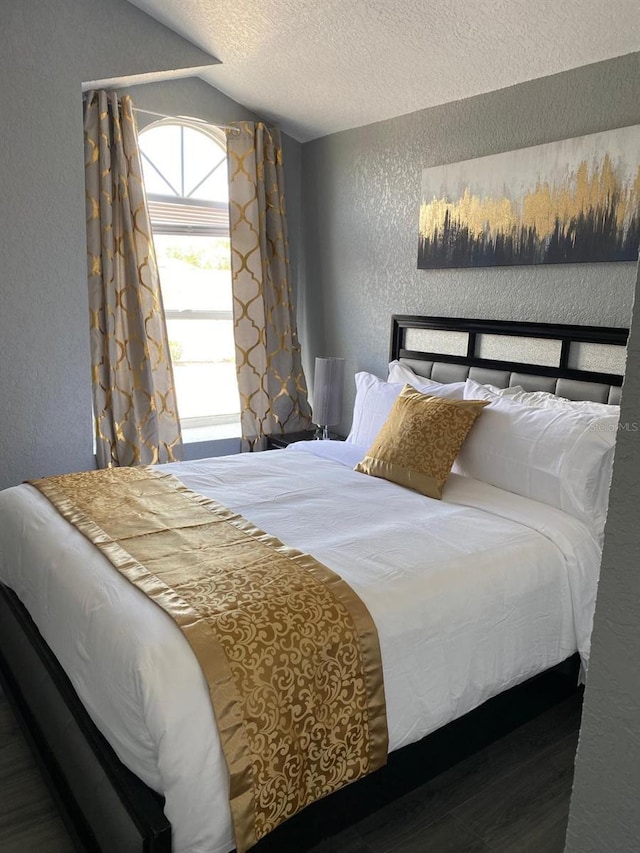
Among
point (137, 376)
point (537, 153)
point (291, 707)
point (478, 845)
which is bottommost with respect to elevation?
point (478, 845)

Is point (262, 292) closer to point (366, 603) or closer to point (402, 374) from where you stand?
point (402, 374)

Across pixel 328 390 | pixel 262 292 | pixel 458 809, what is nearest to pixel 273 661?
pixel 458 809

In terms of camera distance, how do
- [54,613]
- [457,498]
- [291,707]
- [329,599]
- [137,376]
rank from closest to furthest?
1. [291,707]
2. [329,599]
3. [54,613]
4. [457,498]
5. [137,376]

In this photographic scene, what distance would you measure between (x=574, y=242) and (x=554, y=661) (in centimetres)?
173

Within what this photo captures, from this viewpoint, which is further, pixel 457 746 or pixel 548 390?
pixel 548 390

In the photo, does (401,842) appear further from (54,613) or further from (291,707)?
(54,613)

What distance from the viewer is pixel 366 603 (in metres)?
1.78

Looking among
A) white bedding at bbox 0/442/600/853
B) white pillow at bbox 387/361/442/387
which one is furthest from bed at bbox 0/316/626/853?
white pillow at bbox 387/361/442/387

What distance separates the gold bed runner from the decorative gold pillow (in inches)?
31.6

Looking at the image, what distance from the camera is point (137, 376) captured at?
3832mm

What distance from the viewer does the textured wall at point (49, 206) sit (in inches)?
123

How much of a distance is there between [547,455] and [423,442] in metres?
0.49

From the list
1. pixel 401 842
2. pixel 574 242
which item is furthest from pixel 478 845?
pixel 574 242

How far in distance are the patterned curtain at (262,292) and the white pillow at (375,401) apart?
1.03 m
